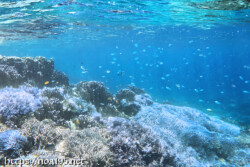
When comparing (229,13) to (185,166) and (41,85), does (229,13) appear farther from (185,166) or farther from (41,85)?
(41,85)

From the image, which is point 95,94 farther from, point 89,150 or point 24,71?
point 89,150

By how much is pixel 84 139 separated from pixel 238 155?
8.37 m

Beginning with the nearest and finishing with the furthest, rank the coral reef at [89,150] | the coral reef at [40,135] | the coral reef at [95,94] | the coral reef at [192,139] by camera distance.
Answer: the coral reef at [89,150] < the coral reef at [40,135] < the coral reef at [192,139] < the coral reef at [95,94]

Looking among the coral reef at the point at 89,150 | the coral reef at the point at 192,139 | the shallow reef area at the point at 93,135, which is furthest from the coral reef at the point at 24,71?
the coral reef at the point at 192,139

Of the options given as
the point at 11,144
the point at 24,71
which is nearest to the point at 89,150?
the point at 11,144

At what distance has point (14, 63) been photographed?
9789 millimetres

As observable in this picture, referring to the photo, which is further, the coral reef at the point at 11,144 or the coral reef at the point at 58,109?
the coral reef at the point at 58,109

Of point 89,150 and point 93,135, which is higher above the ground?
point 89,150

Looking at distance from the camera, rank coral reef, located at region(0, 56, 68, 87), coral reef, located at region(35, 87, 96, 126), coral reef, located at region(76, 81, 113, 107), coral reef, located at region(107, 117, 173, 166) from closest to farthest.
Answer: coral reef, located at region(107, 117, 173, 166) < coral reef, located at region(35, 87, 96, 126) < coral reef, located at region(0, 56, 68, 87) < coral reef, located at region(76, 81, 113, 107)

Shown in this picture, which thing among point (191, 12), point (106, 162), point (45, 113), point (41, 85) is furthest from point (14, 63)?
point (191, 12)

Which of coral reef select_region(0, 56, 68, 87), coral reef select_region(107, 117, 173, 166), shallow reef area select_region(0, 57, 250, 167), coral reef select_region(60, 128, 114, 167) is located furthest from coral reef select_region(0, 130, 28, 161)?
coral reef select_region(0, 56, 68, 87)

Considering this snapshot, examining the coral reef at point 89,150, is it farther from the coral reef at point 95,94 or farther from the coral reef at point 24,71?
the coral reef at point 24,71

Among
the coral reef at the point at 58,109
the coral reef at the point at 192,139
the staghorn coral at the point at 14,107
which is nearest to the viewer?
the staghorn coral at the point at 14,107

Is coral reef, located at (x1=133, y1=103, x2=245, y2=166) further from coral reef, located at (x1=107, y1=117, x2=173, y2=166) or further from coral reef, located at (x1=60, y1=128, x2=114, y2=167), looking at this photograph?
coral reef, located at (x1=60, y1=128, x2=114, y2=167)
